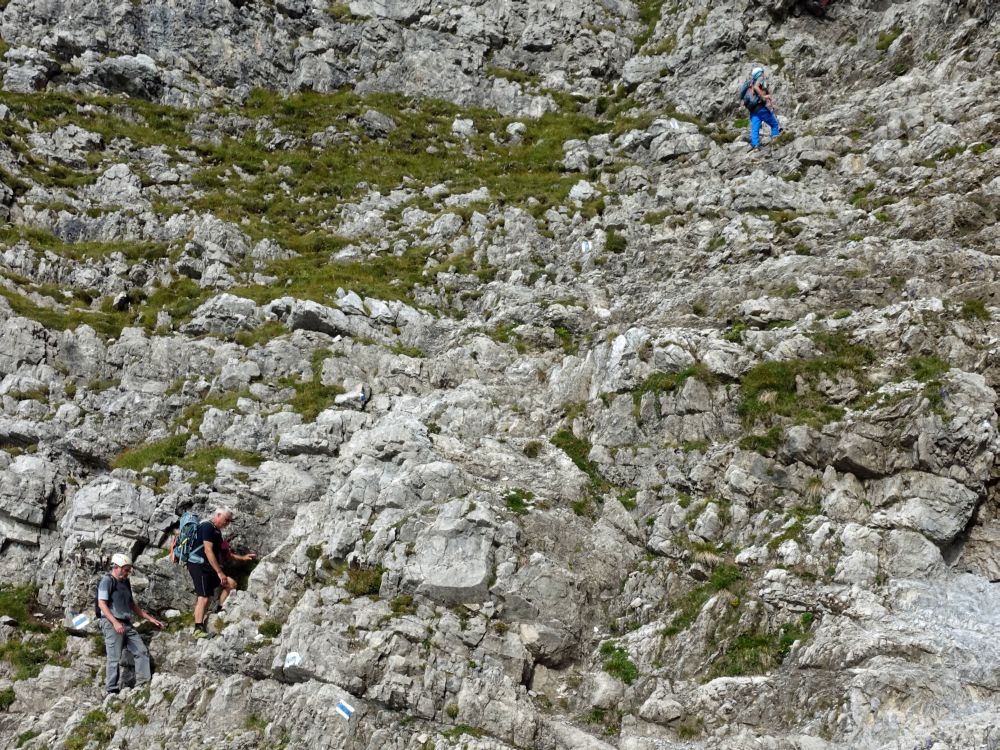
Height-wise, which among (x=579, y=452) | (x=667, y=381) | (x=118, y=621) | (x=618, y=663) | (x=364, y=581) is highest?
(x=667, y=381)

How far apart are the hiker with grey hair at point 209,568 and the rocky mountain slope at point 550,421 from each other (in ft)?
1.59

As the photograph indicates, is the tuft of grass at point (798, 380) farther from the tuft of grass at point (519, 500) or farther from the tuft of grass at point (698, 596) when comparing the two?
the tuft of grass at point (519, 500)

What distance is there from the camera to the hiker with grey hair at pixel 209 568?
43.7 ft

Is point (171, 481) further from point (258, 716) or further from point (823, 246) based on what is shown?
point (823, 246)

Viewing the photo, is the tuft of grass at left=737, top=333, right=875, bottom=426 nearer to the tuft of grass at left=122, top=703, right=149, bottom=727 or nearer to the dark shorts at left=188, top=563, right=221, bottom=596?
the dark shorts at left=188, top=563, right=221, bottom=596

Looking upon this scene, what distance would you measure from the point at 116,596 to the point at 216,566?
1.94 m

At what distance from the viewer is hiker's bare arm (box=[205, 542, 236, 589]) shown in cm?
1342

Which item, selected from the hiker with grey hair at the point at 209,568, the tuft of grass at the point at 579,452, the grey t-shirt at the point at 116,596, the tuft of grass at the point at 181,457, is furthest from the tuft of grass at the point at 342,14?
the grey t-shirt at the point at 116,596

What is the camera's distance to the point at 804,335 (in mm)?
14789

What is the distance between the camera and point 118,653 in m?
12.6

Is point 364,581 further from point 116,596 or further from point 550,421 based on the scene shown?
point 550,421

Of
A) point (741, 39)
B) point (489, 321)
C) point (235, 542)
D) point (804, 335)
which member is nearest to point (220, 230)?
point (489, 321)

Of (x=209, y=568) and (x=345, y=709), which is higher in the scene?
(x=209, y=568)

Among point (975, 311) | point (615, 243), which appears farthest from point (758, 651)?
point (615, 243)
